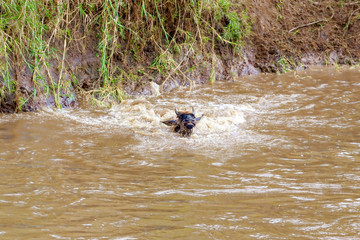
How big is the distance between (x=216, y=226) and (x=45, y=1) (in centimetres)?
443

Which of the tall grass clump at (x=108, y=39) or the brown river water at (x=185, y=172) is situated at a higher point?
the tall grass clump at (x=108, y=39)

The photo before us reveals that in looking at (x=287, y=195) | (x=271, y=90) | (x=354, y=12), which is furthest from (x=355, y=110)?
(x=354, y=12)

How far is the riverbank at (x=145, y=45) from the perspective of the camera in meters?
5.80

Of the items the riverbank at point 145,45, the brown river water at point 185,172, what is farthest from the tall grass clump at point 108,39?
the brown river water at point 185,172

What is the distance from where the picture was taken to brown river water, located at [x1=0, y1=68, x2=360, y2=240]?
8.43 ft

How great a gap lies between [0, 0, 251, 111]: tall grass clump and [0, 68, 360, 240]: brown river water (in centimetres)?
51

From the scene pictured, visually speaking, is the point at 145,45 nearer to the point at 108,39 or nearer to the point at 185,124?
the point at 108,39

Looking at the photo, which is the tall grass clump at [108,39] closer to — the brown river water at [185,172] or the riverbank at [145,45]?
the riverbank at [145,45]

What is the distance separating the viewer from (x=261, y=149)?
4277 millimetres

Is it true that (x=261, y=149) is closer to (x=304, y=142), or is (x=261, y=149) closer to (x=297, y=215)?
(x=304, y=142)

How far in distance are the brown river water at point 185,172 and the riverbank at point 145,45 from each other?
550mm

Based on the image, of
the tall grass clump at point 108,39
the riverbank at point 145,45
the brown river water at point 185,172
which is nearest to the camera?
the brown river water at point 185,172

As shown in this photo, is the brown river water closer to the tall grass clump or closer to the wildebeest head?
the wildebeest head

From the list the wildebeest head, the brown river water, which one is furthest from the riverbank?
the wildebeest head
